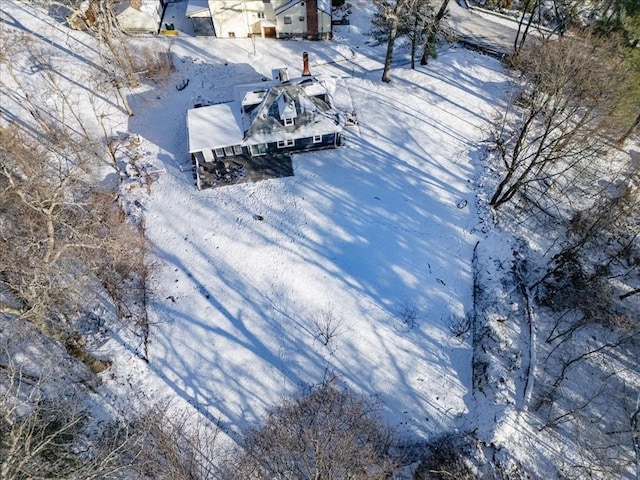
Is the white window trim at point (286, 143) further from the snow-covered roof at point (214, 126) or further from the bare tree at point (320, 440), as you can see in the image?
the bare tree at point (320, 440)

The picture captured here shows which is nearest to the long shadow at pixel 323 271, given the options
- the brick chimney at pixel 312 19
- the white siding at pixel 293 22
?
the brick chimney at pixel 312 19

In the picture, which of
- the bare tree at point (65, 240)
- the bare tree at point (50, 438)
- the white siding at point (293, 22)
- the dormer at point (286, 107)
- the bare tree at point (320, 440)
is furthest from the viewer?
the white siding at point (293, 22)

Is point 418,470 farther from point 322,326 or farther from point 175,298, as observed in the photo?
point 175,298

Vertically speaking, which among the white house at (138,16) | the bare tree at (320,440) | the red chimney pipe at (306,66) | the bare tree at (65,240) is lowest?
the bare tree at (320,440)

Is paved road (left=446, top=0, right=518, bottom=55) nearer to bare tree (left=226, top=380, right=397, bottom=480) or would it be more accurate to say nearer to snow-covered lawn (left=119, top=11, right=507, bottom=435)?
snow-covered lawn (left=119, top=11, right=507, bottom=435)

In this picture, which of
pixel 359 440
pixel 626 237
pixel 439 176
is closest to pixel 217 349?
pixel 359 440

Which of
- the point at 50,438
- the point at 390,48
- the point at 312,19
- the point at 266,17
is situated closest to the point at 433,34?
the point at 390,48

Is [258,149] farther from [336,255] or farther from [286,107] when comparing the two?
[336,255]
